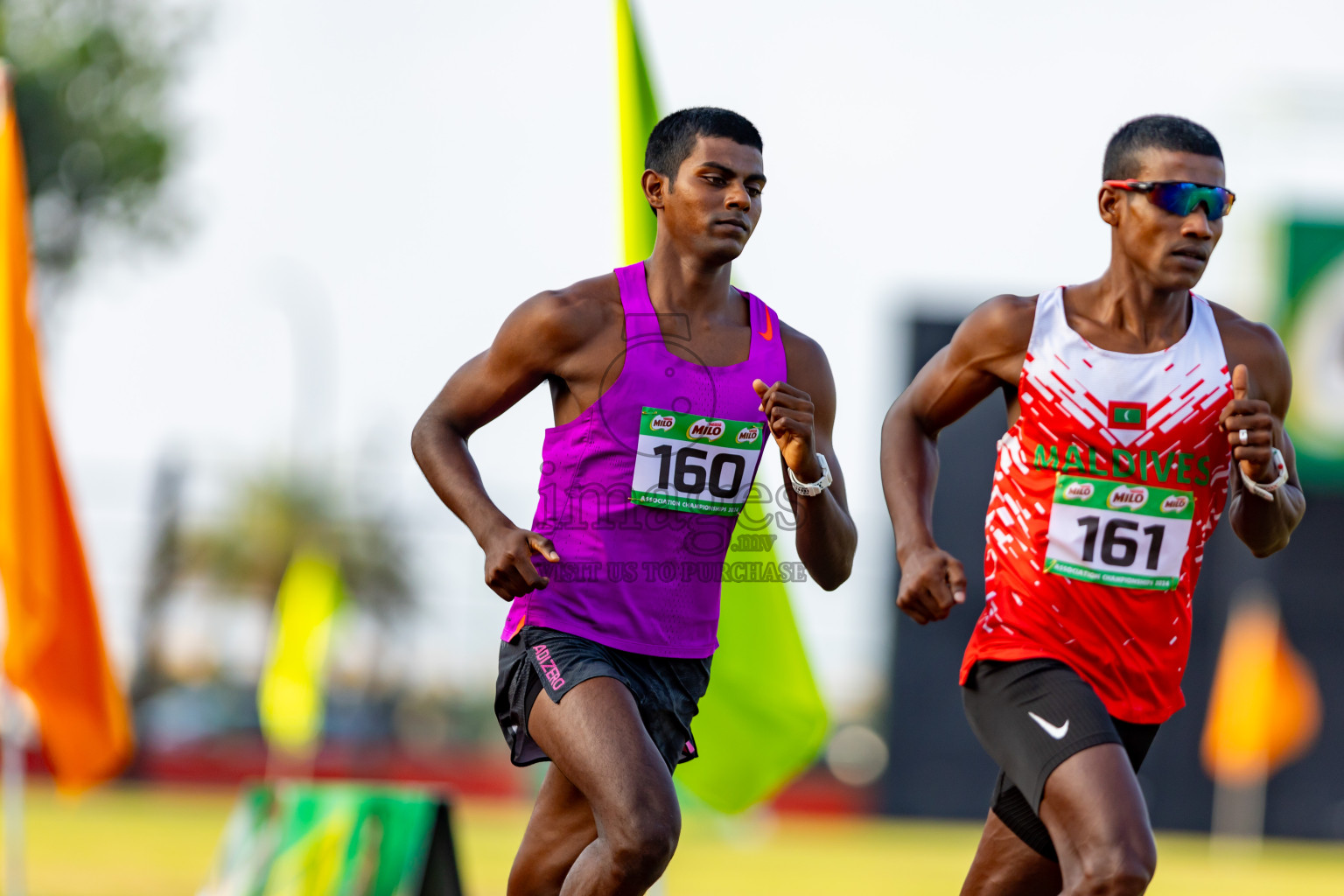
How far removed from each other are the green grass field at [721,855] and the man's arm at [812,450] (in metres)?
4.13

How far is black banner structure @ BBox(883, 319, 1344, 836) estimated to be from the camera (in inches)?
994

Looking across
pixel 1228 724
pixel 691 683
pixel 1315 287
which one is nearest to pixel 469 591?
pixel 1228 724

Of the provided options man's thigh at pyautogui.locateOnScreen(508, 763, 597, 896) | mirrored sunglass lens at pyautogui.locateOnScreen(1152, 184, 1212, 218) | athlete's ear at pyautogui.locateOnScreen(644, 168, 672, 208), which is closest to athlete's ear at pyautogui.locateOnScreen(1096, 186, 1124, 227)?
mirrored sunglass lens at pyautogui.locateOnScreen(1152, 184, 1212, 218)

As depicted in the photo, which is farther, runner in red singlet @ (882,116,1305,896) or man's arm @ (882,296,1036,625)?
man's arm @ (882,296,1036,625)

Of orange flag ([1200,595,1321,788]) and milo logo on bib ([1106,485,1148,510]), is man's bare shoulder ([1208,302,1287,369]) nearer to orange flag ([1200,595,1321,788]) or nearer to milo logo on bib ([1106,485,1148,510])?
milo logo on bib ([1106,485,1148,510])

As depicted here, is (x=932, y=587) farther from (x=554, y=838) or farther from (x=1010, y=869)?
(x=554, y=838)

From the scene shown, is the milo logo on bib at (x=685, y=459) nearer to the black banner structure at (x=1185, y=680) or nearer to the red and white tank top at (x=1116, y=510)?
the red and white tank top at (x=1116, y=510)

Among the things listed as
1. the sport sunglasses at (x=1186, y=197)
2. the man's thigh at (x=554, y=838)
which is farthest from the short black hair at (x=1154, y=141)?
the man's thigh at (x=554, y=838)

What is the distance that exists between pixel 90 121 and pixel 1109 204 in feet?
91.1

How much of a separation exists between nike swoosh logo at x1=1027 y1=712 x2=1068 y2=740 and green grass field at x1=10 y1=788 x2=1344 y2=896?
4569 millimetres

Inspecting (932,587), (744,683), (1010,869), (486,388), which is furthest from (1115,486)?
(744,683)

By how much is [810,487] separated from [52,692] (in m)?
5.31

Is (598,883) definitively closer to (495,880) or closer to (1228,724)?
(495,880)

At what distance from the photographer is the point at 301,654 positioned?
2206 centimetres
